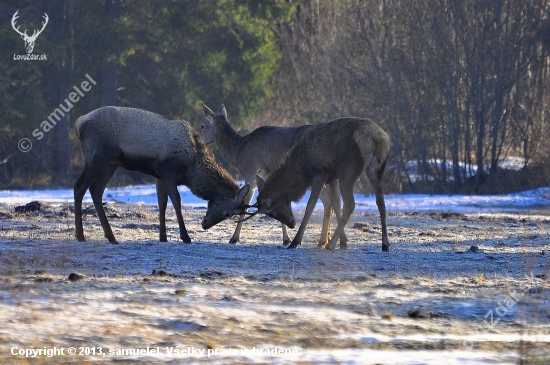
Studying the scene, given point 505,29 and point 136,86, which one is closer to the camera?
point 505,29

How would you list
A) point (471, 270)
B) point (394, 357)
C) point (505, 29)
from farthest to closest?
point (505, 29), point (471, 270), point (394, 357)

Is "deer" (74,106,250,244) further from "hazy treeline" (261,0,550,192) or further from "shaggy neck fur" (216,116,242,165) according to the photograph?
"hazy treeline" (261,0,550,192)

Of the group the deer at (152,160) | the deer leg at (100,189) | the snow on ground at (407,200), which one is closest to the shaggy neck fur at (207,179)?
the deer at (152,160)

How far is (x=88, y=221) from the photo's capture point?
15188 millimetres

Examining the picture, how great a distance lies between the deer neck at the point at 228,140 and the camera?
14977 millimetres

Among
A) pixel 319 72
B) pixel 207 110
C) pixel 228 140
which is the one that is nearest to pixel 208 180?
pixel 228 140

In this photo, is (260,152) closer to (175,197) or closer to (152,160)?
(175,197)

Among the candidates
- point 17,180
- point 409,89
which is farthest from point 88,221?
point 17,180

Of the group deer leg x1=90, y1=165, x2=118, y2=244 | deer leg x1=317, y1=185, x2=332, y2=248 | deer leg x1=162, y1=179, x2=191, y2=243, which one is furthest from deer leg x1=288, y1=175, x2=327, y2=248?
deer leg x1=90, y1=165, x2=118, y2=244

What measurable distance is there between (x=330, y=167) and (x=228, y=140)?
3505 mm

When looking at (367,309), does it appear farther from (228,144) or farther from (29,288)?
(228,144)

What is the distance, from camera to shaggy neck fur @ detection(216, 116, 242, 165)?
49.1 ft

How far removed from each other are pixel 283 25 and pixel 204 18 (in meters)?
4.37

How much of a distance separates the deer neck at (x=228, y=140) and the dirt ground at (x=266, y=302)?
2377 mm
